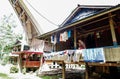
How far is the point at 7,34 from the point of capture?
1538 inches

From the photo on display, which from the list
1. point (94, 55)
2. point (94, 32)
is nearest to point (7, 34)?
point (94, 32)

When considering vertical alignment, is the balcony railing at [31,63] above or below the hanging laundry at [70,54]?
below

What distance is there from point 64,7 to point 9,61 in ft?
56.6

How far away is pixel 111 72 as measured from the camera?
14688 mm

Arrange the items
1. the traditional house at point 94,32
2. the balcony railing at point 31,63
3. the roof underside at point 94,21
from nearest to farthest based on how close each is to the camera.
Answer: the traditional house at point 94,32, the roof underside at point 94,21, the balcony railing at point 31,63

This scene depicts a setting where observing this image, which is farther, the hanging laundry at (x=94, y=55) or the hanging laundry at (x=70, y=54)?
the hanging laundry at (x=70, y=54)

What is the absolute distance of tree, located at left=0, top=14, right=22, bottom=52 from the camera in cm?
3772

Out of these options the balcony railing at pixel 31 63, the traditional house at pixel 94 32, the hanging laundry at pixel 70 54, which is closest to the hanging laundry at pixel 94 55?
the traditional house at pixel 94 32

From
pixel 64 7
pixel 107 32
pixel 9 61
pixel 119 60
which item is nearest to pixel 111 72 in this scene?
pixel 107 32

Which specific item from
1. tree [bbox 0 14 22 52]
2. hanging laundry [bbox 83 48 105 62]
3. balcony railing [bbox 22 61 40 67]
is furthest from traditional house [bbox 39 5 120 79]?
tree [bbox 0 14 22 52]

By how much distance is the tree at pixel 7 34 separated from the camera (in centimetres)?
3772

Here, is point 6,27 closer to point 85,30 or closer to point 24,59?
point 24,59

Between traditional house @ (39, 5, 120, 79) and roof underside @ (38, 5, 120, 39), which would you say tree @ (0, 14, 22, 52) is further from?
roof underside @ (38, 5, 120, 39)

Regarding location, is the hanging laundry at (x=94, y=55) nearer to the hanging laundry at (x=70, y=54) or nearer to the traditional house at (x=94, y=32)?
the traditional house at (x=94, y=32)
